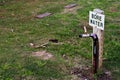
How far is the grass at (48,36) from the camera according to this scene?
4.63 meters

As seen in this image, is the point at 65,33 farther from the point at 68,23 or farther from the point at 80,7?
the point at 80,7

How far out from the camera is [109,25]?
6.53 metres

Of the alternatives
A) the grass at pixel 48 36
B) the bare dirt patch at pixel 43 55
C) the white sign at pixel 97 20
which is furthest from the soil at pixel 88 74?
the white sign at pixel 97 20

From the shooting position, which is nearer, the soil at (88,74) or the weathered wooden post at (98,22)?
the weathered wooden post at (98,22)

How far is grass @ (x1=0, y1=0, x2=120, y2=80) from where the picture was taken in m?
4.63

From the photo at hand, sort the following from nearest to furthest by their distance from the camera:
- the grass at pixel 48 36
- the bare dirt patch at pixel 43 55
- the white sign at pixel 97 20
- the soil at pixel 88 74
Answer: the white sign at pixel 97 20, the soil at pixel 88 74, the grass at pixel 48 36, the bare dirt patch at pixel 43 55

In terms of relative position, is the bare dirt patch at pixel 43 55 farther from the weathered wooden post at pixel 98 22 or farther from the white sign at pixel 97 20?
the white sign at pixel 97 20

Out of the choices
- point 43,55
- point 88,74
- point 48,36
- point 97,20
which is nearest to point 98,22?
point 97,20

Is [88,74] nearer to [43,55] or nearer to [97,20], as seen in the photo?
[97,20]

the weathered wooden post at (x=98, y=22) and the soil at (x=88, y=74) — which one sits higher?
the weathered wooden post at (x=98, y=22)

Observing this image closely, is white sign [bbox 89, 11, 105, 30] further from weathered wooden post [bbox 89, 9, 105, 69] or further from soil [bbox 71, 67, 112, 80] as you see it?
soil [bbox 71, 67, 112, 80]

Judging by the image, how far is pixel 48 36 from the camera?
5969 millimetres

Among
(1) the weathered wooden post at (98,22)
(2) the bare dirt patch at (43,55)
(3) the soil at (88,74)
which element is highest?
(1) the weathered wooden post at (98,22)

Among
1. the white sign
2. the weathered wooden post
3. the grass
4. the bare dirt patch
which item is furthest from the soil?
the white sign
